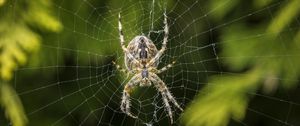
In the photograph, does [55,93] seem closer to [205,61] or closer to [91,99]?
[91,99]

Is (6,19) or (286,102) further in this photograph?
(286,102)

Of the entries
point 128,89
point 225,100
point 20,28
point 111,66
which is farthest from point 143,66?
point 20,28

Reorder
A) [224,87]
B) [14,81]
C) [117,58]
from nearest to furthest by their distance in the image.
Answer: [224,87], [117,58], [14,81]

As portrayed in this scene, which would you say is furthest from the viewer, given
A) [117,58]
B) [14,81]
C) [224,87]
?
[14,81]

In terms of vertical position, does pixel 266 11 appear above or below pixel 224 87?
above

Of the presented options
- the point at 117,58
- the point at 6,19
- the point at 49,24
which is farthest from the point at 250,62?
the point at 6,19

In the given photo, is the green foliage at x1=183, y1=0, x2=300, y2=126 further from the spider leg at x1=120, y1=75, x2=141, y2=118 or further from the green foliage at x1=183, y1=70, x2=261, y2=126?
the spider leg at x1=120, y1=75, x2=141, y2=118

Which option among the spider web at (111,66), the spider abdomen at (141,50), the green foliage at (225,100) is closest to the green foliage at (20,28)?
the spider web at (111,66)
